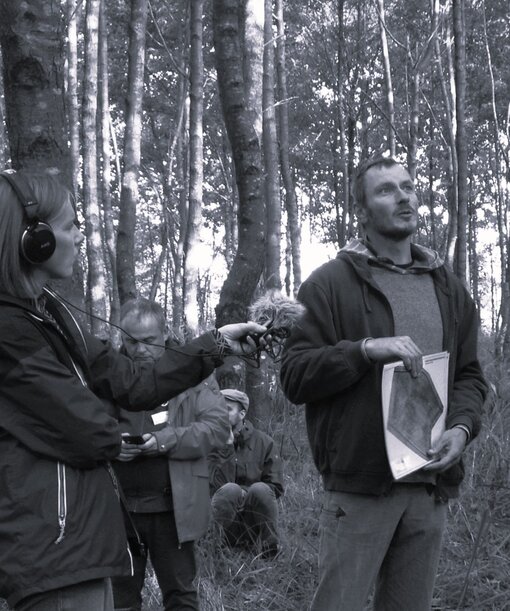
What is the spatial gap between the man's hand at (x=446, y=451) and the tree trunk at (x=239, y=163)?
3942mm

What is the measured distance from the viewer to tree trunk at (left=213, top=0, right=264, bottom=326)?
700 cm

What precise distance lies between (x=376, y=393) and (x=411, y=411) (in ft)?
0.50

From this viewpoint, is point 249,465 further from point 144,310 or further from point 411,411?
point 411,411

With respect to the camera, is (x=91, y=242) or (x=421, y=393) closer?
(x=421, y=393)

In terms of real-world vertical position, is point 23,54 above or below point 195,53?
below

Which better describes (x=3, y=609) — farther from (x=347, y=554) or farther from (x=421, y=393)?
(x=421, y=393)

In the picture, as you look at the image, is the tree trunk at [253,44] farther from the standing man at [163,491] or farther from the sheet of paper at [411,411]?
the sheet of paper at [411,411]

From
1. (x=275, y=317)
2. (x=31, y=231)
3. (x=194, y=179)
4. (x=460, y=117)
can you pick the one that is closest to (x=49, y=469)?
(x=31, y=231)

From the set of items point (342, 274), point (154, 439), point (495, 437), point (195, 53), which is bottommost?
point (495, 437)

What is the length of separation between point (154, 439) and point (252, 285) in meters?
3.42

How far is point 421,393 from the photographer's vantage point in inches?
128

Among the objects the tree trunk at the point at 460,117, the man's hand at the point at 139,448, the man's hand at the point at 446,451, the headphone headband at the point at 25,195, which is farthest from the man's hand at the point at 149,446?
the tree trunk at the point at 460,117

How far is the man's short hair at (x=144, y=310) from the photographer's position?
4.07m

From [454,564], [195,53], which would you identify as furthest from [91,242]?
[454,564]
